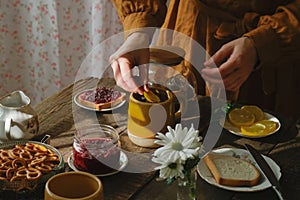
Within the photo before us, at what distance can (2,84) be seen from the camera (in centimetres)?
280

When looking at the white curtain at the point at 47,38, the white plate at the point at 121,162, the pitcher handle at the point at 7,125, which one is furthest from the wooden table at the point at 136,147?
the white curtain at the point at 47,38

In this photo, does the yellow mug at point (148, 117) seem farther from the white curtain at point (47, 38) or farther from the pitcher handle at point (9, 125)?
the white curtain at point (47, 38)

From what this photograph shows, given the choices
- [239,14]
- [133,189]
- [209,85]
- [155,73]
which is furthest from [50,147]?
[239,14]

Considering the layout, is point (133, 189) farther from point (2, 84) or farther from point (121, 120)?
point (2, 84)

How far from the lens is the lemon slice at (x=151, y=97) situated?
4.55 feet

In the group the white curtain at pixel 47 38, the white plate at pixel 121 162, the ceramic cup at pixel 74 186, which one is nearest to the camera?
the ceramic cup at pixel 74 186

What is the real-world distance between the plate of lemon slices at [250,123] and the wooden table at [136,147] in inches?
0.7

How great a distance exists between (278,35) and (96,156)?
0.65 metres

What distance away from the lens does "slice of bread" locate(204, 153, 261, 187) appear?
4.08 ft

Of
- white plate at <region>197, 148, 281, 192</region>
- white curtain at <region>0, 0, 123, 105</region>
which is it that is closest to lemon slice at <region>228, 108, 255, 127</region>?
white plate at <region>197, 148, 281, 192</region>

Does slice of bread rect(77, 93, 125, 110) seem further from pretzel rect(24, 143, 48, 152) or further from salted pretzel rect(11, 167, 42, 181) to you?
salted pretzel rect(11, 167, 42, 181)

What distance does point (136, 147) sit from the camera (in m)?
1.40

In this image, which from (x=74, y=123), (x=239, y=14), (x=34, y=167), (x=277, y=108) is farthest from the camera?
(x=277, y=108)

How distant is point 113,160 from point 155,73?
13.6 inches
